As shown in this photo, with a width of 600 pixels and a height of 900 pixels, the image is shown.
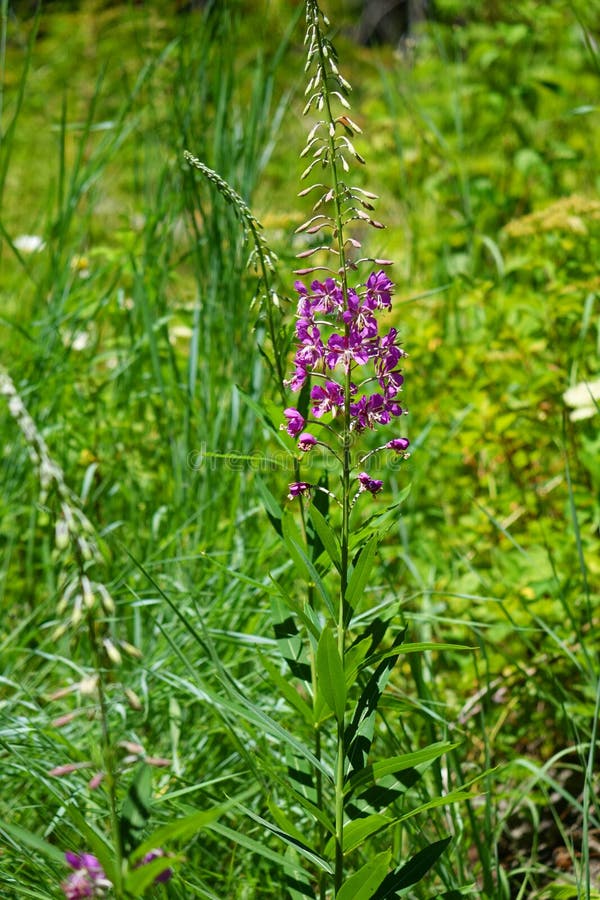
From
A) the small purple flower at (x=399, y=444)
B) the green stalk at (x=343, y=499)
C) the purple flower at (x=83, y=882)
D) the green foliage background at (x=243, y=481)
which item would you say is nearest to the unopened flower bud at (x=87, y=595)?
the purple flower at (x=83, y=882)

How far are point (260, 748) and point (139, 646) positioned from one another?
0.45m

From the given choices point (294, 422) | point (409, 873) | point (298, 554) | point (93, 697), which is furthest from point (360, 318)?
point (409, 873)

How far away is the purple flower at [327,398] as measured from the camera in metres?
1.06

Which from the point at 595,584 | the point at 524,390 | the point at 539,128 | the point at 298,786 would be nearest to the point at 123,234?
the point at 524,390

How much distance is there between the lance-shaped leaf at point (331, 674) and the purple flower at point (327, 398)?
25 centimetres

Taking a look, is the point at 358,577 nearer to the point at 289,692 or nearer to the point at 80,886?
the point at 289,692

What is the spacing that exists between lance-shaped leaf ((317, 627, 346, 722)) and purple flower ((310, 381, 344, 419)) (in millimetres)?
250

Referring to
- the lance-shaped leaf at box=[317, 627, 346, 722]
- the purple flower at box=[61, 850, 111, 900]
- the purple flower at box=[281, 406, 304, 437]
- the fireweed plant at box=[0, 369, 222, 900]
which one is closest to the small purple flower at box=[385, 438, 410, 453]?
the purple flower at box=[281, 406, 304, 437]

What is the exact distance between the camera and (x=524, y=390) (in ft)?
7.09

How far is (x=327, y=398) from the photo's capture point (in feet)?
3.51

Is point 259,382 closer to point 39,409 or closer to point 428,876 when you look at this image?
point 39,409

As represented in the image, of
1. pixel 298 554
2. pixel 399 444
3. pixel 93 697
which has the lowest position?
pixel 93 697

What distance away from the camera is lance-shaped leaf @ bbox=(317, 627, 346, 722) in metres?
0.95

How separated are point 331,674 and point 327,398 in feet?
0.98
